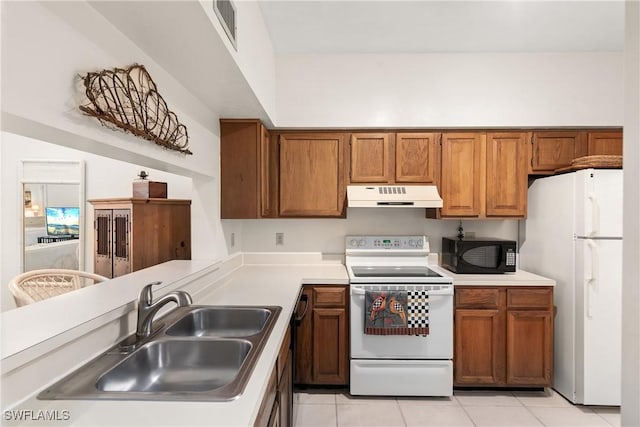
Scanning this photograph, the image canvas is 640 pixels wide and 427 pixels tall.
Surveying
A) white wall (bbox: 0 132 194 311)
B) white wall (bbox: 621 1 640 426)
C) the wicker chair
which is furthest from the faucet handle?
white wall (bbox: 0 132 194 311)

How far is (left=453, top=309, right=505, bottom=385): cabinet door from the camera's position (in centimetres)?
267

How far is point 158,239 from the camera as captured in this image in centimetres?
329

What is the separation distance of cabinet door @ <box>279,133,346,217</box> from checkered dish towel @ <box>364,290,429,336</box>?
848 mm

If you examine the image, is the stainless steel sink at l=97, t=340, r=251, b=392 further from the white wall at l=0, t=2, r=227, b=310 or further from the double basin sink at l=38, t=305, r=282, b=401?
the white wall at l=0, t=2, r=227, b=310

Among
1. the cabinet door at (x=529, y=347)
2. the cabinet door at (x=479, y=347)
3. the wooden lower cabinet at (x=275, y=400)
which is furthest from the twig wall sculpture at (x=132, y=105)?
the cabinet door at (x=529, y=347)

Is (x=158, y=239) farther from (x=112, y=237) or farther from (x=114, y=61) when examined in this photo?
(x=114, y=61)

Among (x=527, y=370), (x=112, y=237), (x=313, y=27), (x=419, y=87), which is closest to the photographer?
(x=313, y=27)

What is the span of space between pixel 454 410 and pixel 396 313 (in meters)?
0.79

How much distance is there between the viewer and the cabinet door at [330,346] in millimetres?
2688

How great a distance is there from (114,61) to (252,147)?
143 cm

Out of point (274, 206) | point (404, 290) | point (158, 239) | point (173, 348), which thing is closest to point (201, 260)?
point (274, 206)

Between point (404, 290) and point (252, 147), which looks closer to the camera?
point (404, 290)

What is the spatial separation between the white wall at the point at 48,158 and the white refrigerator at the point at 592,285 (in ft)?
10.7

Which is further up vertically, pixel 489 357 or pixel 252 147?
pixel 252 147
